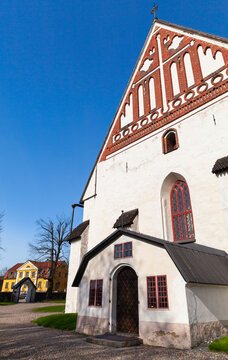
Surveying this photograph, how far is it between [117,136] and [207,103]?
7.29m

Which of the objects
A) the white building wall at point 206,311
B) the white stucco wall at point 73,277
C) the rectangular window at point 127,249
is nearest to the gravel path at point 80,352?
the white building wall at point 206,311

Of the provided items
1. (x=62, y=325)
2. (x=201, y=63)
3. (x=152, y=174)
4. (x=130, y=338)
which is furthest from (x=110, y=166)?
(x=130, y=338)

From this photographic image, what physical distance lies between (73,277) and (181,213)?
872 centimetres

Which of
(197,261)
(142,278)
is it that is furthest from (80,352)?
(197,261)

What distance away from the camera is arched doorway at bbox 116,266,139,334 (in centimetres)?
891

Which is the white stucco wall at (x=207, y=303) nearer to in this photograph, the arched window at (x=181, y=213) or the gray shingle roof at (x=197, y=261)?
the gray shingle roof at (x=197, y=261)

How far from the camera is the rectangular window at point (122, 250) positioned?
9688 mm

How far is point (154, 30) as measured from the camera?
18.2 meters

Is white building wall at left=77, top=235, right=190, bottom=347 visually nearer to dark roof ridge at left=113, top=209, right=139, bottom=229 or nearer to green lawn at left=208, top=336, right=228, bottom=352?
green lawn at left=208, top=336, right=228, bottom=352

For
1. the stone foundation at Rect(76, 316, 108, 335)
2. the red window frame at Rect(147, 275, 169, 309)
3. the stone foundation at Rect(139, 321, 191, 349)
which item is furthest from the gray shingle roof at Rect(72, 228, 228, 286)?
the stone foundation at Rect(76, 316, 108, 335)

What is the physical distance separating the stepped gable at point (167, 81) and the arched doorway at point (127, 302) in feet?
31.2

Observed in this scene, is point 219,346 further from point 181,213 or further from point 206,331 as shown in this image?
point 181,213

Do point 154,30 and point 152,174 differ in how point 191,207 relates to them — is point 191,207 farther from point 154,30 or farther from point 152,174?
point 154,30

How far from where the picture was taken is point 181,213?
495 inches
